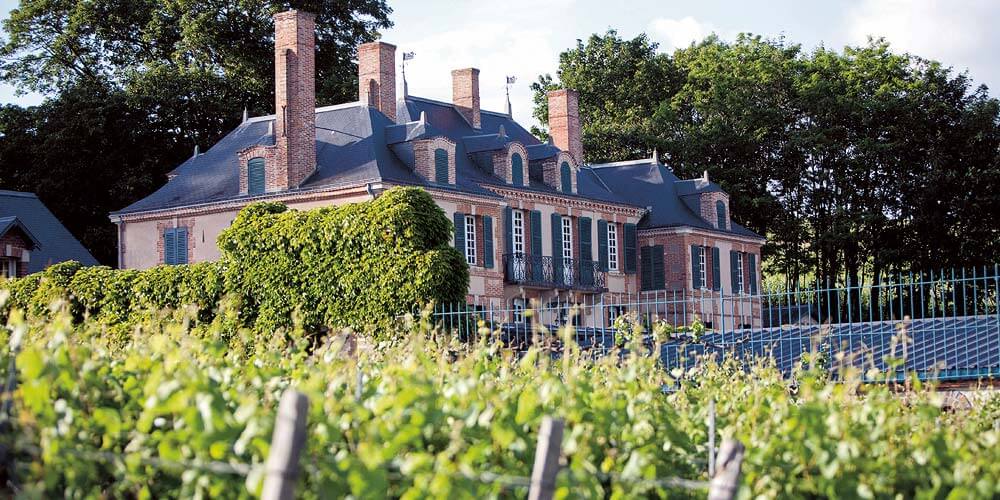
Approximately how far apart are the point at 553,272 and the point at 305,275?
39.8 feet

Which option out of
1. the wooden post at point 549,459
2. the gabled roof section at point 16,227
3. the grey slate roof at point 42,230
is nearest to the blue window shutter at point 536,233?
the grey slate roof at point 42,230

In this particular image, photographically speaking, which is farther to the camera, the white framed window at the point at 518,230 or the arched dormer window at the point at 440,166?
the white framed window at the point at 518,230

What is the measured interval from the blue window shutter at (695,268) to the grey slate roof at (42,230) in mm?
16627

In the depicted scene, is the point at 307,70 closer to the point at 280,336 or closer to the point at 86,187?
the point at 86,187

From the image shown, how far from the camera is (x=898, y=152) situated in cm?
4419

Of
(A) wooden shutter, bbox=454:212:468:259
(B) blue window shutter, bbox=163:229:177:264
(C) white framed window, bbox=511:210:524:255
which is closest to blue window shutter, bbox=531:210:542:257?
(C) white framed window, bbox=511:210:524:255

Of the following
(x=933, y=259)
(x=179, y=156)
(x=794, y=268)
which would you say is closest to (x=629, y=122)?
(x=794, y=268)

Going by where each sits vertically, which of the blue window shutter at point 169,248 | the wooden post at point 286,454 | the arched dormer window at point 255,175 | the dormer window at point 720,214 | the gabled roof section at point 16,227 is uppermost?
the arched dormer window at point 255,175

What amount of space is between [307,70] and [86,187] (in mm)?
13512

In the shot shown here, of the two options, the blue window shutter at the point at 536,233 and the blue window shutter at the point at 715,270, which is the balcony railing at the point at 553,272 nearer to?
the blue window shutter at the point at 536,233

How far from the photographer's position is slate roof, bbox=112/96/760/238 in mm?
33281

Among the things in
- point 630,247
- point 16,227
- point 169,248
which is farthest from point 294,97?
point 630,247

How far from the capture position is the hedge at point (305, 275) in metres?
24.0

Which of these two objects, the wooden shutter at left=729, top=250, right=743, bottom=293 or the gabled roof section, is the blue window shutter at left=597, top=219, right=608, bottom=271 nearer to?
the wooden shutter at left=729, top=250, right=743, bottom=293
